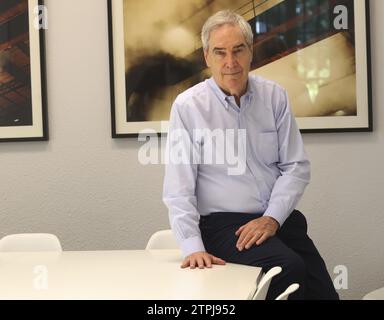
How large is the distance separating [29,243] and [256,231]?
3.35 feet

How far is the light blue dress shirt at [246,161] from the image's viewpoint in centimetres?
221

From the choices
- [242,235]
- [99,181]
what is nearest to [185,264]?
[242,235]

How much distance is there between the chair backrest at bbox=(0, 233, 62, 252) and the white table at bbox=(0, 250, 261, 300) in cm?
28

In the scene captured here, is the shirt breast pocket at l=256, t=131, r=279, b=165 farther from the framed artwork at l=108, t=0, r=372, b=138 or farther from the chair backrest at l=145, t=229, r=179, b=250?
the framed artwork at l=108, t=0, r=372, b=138

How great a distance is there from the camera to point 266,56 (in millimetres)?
3172

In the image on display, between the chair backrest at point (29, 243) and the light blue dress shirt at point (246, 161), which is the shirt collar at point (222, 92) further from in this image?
the chair backrest at point (29, 243)

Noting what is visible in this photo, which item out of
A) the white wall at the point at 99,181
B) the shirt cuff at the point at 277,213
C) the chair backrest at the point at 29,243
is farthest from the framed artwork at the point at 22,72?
the shirt cuff at the point at 277,213

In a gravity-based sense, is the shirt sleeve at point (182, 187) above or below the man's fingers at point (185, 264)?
above

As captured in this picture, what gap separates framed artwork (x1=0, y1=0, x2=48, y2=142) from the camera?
10.7 ft

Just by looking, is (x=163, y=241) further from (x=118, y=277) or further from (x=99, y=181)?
(x=99, y=181)

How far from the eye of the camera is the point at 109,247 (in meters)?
3.30
